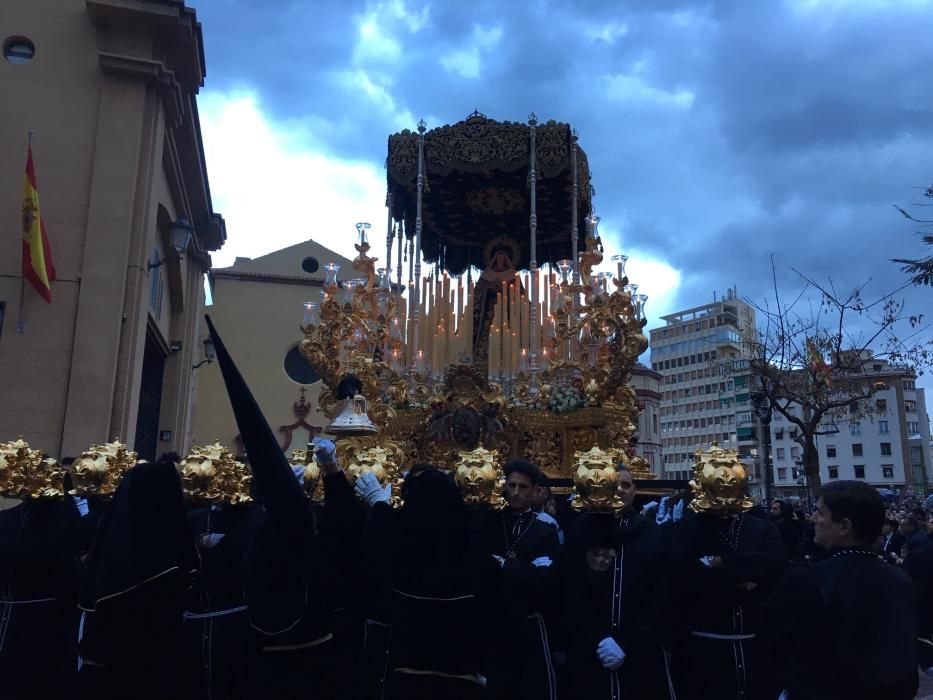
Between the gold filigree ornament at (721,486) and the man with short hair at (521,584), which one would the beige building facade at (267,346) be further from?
the gold filigree ornament at (721,486)

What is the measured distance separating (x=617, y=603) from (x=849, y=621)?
1428mm

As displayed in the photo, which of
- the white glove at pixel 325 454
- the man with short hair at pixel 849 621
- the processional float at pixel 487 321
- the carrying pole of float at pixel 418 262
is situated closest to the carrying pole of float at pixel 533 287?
the processional float at pixel 487 321

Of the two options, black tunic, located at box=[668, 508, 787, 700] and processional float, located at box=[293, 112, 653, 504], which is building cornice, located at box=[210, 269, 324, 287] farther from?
black tunic, located at box=[668, 508, 787, 700]

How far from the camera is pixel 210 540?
511 centimetres

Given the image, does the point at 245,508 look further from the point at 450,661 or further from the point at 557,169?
the point at 557,169

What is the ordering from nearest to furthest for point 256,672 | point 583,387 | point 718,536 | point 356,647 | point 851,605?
→ point 851,605 → point 256,672 → point 718,536 → point 356,647 → point 583,387

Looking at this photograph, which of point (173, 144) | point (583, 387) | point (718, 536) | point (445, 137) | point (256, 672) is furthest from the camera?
point (173, 144)

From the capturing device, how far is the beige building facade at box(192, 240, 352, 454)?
2677cm

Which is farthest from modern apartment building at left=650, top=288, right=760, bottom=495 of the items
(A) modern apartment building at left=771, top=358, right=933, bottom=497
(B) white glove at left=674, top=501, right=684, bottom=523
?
(B) white glove at left=674, top=501, right=684, bottom=523

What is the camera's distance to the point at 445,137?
41.1 ft

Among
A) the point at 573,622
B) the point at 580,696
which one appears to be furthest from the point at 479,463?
the point at 580,696

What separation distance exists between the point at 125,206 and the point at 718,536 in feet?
36.0

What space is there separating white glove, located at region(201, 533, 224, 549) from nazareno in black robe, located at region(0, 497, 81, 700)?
99cm

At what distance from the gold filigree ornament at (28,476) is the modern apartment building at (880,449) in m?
64.9
